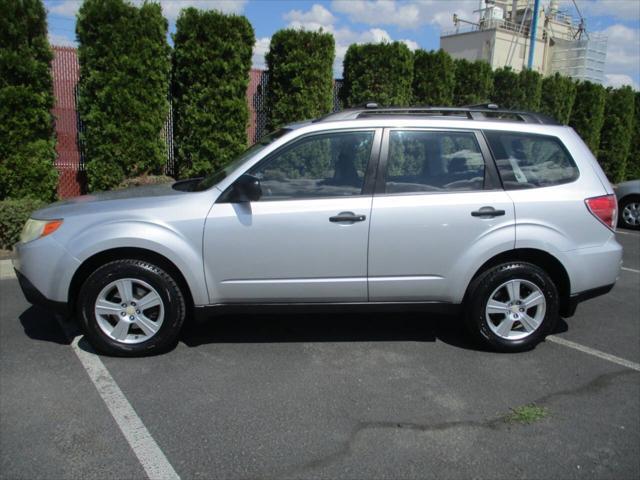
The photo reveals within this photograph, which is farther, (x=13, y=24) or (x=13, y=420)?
(x=13, y=24)

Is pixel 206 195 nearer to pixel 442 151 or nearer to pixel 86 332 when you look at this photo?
pixel 86 332

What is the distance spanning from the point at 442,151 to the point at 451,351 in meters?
1.60

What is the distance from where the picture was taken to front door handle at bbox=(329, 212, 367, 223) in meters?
3.98

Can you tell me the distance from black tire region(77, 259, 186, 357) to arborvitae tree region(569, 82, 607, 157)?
603 inches

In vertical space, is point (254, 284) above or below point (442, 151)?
below

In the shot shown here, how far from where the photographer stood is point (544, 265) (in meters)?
4.36

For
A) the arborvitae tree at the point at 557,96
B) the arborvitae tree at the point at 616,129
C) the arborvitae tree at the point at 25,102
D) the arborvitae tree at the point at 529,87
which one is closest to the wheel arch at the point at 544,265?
the arborvitae tree at the point at 25,102

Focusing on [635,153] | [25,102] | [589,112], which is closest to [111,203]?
[25,102]

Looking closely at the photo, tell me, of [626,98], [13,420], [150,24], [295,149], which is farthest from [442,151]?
[626,98]

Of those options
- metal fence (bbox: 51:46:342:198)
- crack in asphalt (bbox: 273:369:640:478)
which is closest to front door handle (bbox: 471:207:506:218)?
crack in asphalt (bbox: 273:369:640:478)

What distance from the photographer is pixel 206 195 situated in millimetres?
4059

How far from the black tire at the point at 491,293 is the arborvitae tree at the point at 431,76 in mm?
8316

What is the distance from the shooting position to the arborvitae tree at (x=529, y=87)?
46.8 ft

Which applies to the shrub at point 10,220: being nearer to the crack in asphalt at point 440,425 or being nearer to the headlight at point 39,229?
the headlight at point 39,229
